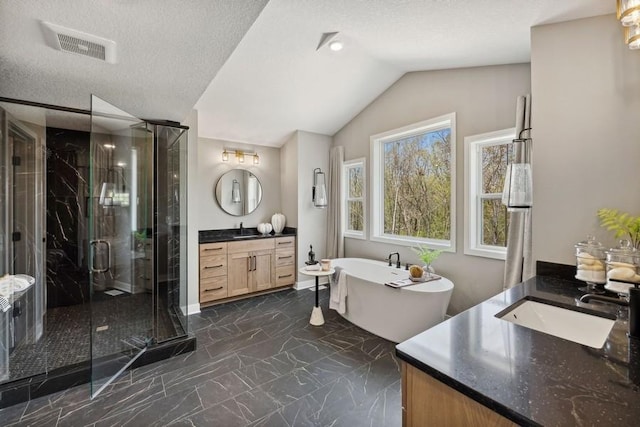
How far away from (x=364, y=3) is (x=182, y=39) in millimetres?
1414

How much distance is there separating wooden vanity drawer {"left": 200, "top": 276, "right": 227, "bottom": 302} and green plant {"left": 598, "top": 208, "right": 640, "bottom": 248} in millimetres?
4031

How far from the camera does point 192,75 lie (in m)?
2.17

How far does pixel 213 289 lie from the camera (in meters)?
3.96

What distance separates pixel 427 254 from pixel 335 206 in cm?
201

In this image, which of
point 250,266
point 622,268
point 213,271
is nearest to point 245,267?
point 250,266

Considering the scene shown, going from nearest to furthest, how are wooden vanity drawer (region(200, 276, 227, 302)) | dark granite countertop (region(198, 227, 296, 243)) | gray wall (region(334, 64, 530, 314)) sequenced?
1. gray wall (region(334, 64, 530, 314))
2. wooden vanity drawer (region(200, 276, 227, 302))
3. dark granite countertop (region(198, 227, 296, 243))

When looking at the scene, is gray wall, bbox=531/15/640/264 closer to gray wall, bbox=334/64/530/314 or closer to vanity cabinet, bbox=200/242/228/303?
gray wall, bbox=334/64/530/314

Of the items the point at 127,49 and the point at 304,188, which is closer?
the point at 127,49

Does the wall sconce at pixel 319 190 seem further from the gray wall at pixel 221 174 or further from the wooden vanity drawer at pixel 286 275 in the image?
the wooden vanity drawer at pixel 286 275

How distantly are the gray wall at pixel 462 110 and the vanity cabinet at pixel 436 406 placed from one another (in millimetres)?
2552

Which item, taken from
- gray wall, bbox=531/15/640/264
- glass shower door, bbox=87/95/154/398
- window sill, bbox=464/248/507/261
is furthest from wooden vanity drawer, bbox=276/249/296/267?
gray wall, bbox=531/15/640/264

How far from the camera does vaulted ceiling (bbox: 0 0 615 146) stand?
1.52 metres

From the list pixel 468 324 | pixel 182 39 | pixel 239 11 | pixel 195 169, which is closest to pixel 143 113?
pixel 195 169

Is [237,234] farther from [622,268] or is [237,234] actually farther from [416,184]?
[622,268]
